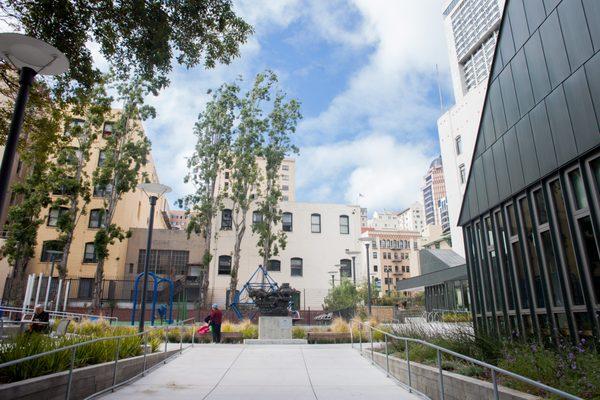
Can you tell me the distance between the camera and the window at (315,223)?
4169 centimetres

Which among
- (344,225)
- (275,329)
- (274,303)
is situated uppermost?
(344,225)

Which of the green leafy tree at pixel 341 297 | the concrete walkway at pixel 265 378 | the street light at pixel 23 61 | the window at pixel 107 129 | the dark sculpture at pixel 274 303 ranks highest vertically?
the window at pixel 107 129

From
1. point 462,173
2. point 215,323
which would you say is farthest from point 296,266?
point 215,323

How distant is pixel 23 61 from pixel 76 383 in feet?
16.2

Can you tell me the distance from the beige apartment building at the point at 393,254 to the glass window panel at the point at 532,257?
94.4m

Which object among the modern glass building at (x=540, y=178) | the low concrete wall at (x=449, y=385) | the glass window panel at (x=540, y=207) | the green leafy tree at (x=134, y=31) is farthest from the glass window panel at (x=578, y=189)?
the green leafy tree at (x=134, y=31)

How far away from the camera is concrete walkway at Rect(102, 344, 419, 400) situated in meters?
7.97

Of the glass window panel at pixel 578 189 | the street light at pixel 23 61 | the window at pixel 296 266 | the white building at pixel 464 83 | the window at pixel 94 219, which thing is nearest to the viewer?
the street light at pixel 23 61

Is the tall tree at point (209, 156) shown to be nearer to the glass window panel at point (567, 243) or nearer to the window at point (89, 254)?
the window at point (89, 254)

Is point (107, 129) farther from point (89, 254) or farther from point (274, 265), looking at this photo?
point (274, 265)

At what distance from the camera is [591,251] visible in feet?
25.9

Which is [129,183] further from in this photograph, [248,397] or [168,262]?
[248,397]

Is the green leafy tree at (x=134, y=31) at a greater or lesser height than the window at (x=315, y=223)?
lesser

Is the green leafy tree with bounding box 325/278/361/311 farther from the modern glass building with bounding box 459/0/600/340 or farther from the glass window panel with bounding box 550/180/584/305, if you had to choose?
the glass window panel with bounding box 550/180/584/305
